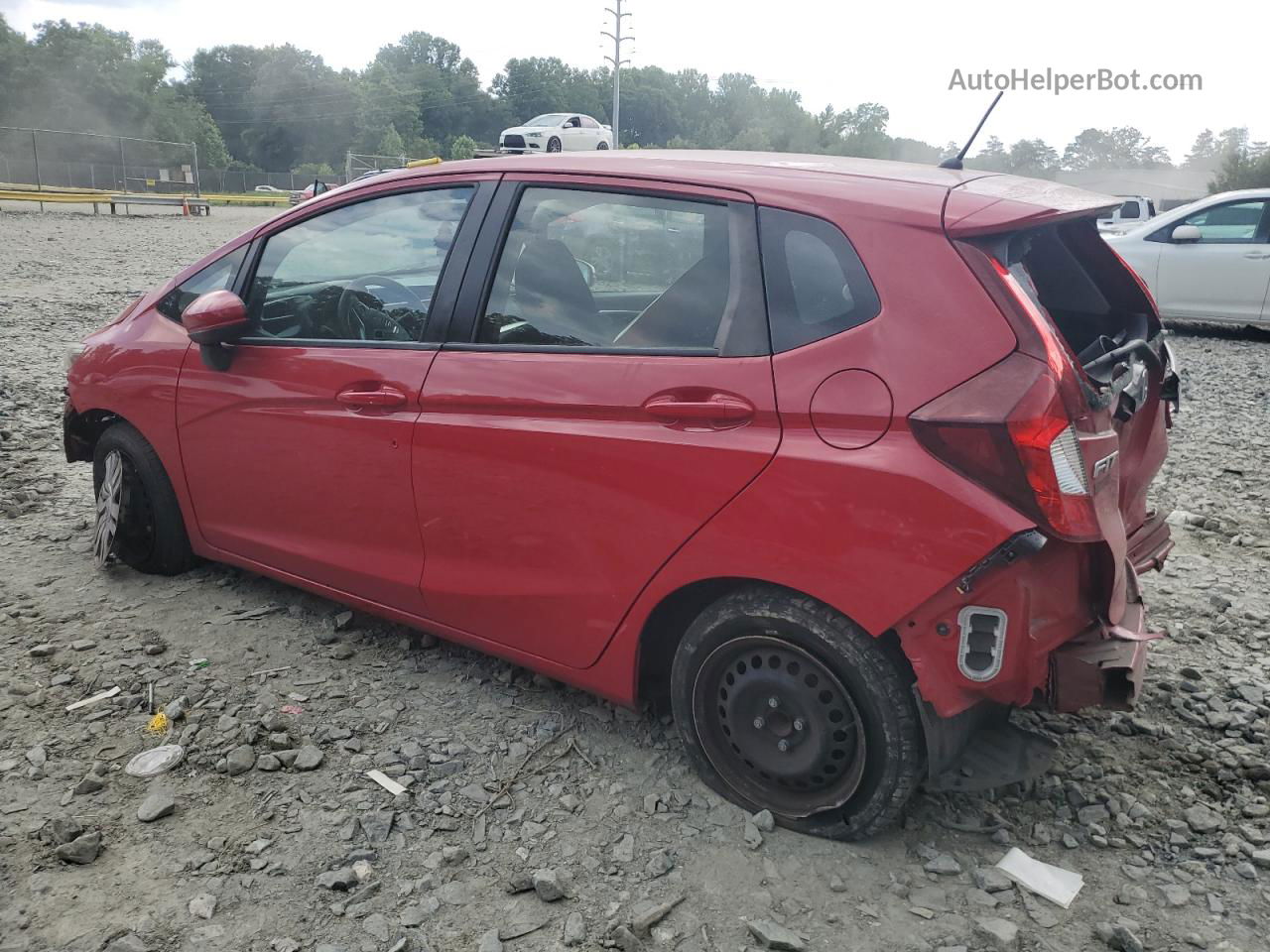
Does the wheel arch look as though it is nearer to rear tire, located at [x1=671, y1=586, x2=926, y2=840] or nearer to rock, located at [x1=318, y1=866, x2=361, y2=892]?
rear tire, located at [x1=671, y1=586, x2=926, y2=840]

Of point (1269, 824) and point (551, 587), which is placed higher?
point (551, 587)

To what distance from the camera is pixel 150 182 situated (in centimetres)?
4750

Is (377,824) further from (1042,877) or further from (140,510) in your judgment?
(140,510)

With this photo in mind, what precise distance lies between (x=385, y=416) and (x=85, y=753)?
1354 millimetres

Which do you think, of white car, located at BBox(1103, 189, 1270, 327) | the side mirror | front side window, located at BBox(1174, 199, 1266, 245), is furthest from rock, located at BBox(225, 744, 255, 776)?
front side window, located at BBox(1174, 199, 1266, 245)

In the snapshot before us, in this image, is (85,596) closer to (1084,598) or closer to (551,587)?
(551,587)

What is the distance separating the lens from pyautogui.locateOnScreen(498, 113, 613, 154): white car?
34031 millimetres

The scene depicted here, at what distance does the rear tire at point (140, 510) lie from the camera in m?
4.20

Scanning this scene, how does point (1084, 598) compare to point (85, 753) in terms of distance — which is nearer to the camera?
point (1084, 598)

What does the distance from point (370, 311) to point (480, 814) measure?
66.4 inches

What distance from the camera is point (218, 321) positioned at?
3.59 metres

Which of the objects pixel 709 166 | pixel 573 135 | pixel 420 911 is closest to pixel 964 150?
pixel 709 166

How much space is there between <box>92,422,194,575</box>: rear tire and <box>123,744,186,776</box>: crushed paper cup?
130 centimetres

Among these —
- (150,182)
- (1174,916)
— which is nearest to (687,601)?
(1174,916)
